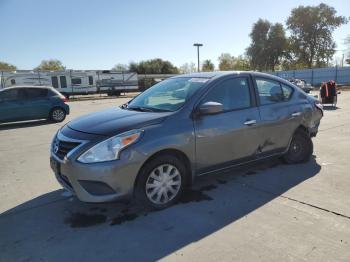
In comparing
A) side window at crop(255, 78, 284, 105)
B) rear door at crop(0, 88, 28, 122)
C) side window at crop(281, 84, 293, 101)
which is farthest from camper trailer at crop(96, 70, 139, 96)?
side window at crop(255, 78, 284, 105)

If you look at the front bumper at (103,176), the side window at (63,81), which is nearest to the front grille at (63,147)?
the front bumper at (103,176)

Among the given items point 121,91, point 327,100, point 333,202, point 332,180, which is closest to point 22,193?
point 333,202

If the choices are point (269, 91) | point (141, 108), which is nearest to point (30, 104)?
point (141, 108)

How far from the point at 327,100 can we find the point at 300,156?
41.6 feet

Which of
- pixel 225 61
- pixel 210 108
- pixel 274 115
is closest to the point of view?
pixel 210 108

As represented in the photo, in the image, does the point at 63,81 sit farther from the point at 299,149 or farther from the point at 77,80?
the point at 299,149

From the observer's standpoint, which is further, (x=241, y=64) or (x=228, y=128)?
(x=241, y=64)

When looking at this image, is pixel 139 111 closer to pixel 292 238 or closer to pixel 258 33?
pixel 292 238

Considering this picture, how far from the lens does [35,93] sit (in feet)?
44.6

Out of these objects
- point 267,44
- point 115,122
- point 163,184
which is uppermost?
point 267,44

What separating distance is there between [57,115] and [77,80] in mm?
28117

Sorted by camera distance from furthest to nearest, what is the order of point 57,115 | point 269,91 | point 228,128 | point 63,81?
point 63,81, point 57,115, point 269,91, point 228,128

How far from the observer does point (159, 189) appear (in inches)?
163

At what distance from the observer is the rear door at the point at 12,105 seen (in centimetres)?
1270
